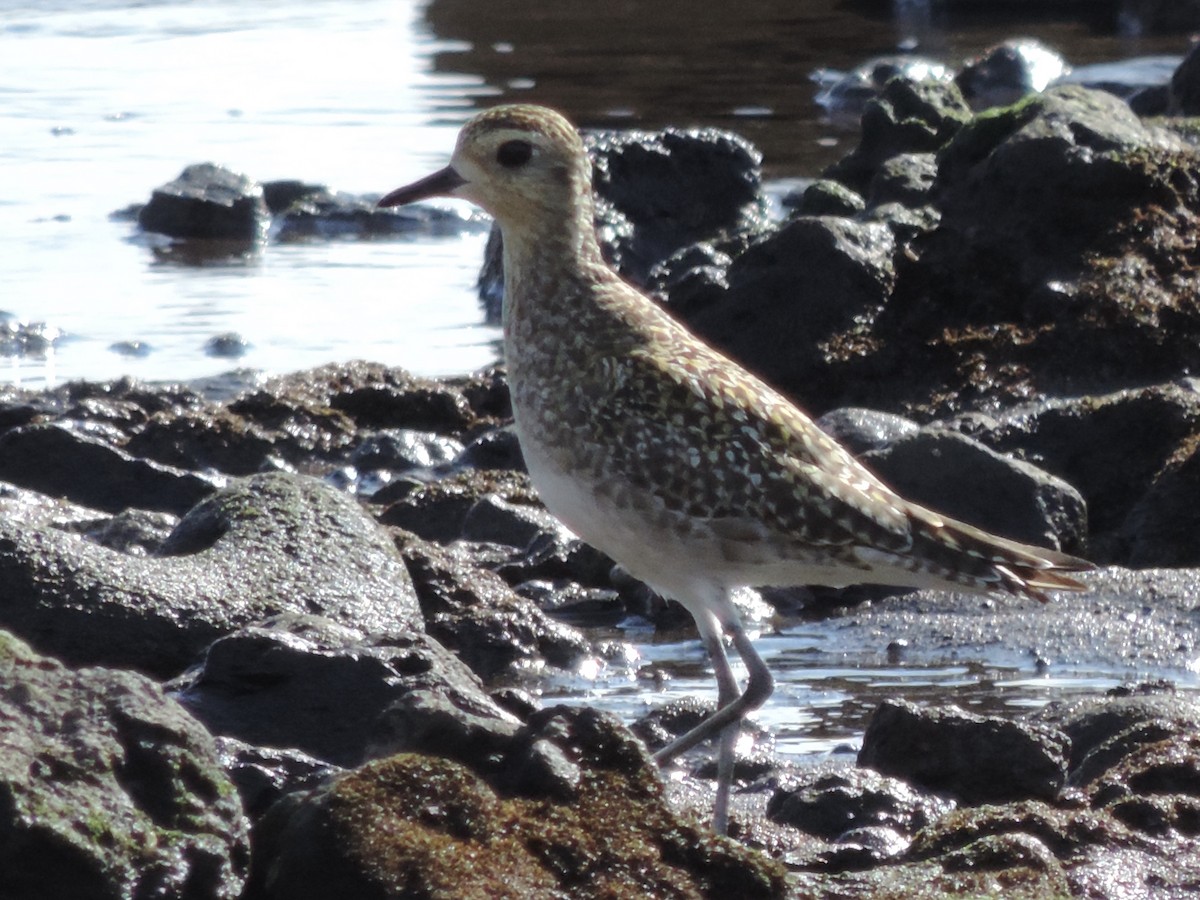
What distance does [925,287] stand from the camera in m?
11.9

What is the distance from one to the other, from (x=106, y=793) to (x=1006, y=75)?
82.1 feet

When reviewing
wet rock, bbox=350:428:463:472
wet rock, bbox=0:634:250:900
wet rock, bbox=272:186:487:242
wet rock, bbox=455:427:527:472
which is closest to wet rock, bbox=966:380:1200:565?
wet rock, bbox=455:427:527:472

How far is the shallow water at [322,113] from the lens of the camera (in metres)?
16.4

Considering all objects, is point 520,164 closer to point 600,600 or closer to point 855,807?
point 855,807

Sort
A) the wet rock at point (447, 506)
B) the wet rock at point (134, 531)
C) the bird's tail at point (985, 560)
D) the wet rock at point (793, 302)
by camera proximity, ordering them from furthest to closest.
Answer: the wet rock at point (793, 302)
the wet rock at point (447, 506)
the wet rock at point (134, 531)
the bird's tail at point (985, 560)

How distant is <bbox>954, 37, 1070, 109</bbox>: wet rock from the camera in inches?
1080

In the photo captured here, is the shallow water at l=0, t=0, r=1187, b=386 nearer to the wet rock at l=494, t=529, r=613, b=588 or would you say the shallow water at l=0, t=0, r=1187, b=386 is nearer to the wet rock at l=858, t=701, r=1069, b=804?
the wet rock at l=494, t=529, r=613, b=588

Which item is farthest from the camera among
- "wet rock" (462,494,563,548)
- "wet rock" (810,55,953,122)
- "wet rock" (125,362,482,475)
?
"wet rock" (810,55,953,122)

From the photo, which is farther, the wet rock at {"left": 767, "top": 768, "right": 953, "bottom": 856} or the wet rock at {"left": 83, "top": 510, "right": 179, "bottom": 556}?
the wet rock at {"left": 83, "top": 510, "right": 179, "bottom": 556}

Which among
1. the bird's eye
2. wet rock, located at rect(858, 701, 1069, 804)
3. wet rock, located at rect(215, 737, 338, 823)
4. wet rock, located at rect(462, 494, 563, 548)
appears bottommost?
wet rock, located at rect(462, 494, 563, 548)

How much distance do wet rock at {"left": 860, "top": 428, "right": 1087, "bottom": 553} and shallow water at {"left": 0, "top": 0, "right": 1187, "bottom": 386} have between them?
6217mm

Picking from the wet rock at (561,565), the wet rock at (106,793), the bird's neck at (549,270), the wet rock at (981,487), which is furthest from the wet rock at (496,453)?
the wet rock at (106,793)

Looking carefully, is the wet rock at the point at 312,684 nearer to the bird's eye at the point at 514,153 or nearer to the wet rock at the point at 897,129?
the bird's eye at the point at 514,153

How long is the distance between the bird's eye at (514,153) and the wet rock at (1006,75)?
21.2m
